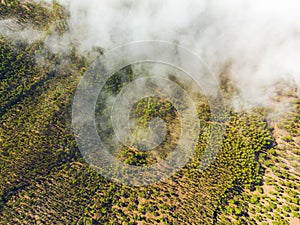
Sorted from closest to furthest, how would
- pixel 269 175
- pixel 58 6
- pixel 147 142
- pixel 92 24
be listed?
1. pixel 269 175
2. pixel 147 142
3. pixel 58 6
4. pixel 92 24

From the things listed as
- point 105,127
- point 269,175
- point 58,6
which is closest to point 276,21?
point 269,175

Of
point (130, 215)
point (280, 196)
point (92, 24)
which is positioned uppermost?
point (92, 24)

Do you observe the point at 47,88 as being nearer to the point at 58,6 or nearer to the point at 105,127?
the point at 105,127

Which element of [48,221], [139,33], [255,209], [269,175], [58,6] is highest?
[139,33]

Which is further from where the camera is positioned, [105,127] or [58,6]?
[58,6]

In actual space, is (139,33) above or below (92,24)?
above

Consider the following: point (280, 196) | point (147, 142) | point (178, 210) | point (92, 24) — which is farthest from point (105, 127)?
point (280, 196)

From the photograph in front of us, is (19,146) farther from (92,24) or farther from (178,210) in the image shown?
(92,24)

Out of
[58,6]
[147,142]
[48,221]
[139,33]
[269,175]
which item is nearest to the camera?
[48,221]

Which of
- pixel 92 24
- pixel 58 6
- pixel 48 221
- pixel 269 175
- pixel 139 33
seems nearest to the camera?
pixel 48 221
